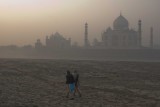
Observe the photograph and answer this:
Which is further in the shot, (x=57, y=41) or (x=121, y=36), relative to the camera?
(x=57, y=41)

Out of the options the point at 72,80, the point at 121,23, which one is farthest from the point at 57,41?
the point at 72,80

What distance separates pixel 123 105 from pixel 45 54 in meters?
90.9

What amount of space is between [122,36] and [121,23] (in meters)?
4.63

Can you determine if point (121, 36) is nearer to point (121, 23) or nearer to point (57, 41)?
point (121, 23)

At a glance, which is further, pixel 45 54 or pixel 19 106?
pixel 45 54

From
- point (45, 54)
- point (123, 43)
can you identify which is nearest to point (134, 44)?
point (123, 43)

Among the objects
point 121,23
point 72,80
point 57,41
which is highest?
point 121,23

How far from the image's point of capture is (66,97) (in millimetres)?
16578

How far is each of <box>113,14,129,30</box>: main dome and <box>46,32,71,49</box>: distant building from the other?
21.5 metres

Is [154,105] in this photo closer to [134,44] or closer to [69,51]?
[69,51]

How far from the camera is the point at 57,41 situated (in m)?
123

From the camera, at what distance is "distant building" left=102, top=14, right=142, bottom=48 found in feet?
357

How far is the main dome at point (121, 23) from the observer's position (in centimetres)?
11056

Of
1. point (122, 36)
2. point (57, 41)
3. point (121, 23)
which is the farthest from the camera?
point (57, 41)
